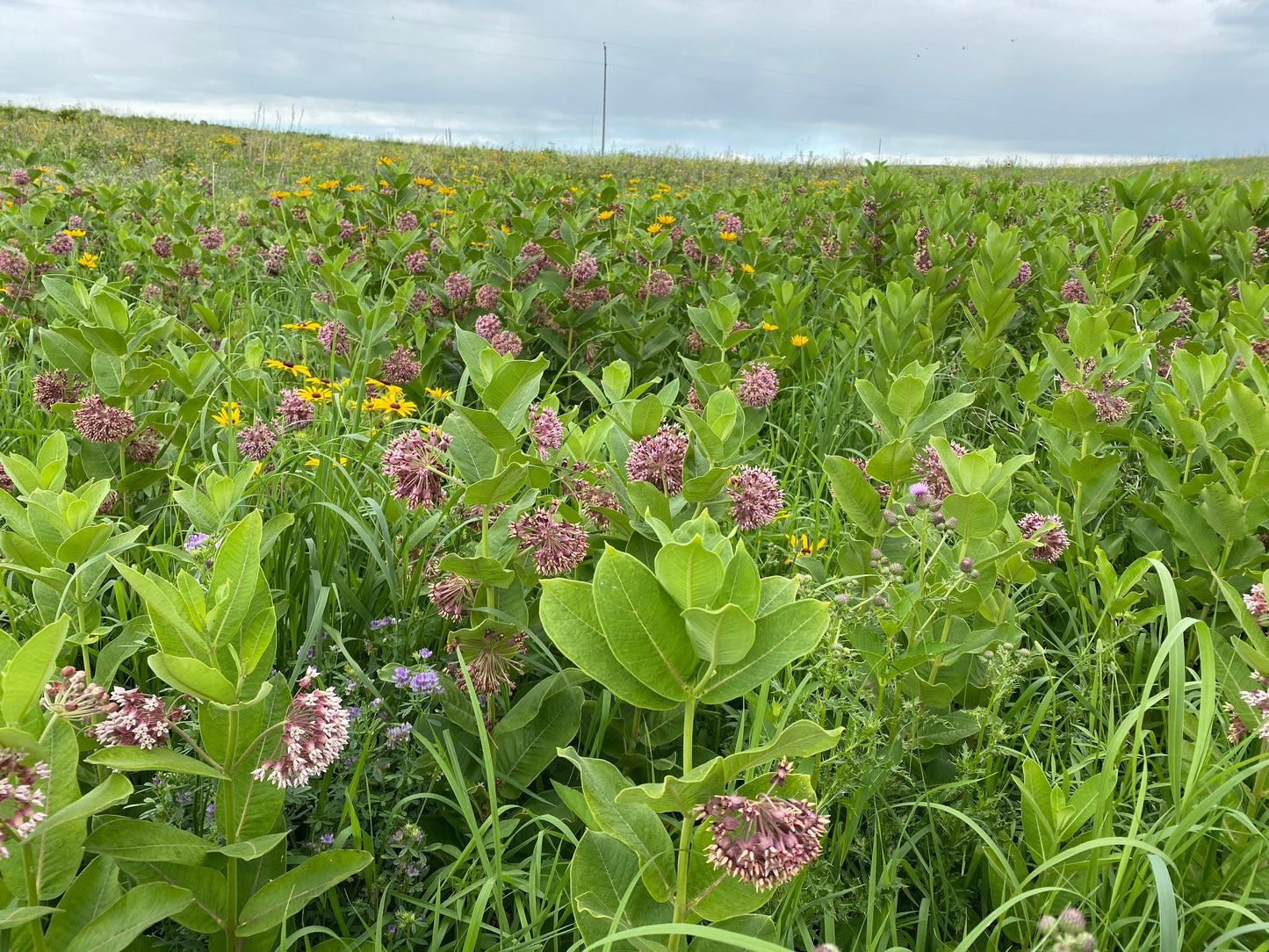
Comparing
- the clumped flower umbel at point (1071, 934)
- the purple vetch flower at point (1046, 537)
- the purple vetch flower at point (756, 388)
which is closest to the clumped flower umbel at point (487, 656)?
the clumped flower umbel at point (1071, 934)

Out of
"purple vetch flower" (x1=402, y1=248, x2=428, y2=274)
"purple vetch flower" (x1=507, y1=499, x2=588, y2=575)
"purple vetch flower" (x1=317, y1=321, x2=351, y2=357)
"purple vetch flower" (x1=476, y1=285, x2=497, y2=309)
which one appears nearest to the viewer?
"purple vetch flower" (x1=507, y1=499, x2=588, y2=575)

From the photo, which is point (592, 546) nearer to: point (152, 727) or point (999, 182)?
point (152, 727)

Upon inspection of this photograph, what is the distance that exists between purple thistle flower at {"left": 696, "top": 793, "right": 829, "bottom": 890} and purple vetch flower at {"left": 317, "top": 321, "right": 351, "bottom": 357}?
3158 millimetres

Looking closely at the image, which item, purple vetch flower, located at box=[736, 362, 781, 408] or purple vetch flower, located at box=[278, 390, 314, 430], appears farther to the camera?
purple vetch flower, located at box=[736, 362, 781, 408]

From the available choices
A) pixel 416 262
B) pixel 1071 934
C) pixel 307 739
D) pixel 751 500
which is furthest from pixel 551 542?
pixel 416 262

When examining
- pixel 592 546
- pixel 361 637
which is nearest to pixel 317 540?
pixel 361 637

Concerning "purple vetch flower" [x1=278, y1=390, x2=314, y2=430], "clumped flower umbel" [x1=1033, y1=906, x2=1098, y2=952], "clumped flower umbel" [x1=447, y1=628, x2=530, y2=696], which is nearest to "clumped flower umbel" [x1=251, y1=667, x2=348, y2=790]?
"clumped flower umbel" [x1=447, y1=628, x2=530, y2=696]

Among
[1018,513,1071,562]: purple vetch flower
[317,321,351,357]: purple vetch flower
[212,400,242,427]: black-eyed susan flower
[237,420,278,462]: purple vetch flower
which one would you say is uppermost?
[317,321,351,357]: purple vetch flower

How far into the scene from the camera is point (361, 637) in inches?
88.7

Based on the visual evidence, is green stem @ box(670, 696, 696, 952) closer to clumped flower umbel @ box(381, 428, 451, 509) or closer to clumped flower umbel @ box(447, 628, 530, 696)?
clumped flower umbel @ box(447, 628, 530, 696)

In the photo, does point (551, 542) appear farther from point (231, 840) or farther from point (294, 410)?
point (294, 410)

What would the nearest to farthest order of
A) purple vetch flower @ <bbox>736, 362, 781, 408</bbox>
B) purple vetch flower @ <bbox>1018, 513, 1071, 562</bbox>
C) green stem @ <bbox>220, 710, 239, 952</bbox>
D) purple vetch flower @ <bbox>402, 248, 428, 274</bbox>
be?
1. green stem @ <bbox>220, 710, 239, 952</bbox>
2. purple vetch flower @ <bbox>1018, 513, 1071, 562</bbox>
3. purple vetch flower @ <bbox>736, 362, 781, 408</bbox>
4. purple vetch flower @ <bbox>402, 248, 428, 274</bbox>

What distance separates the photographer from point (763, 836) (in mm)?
1013

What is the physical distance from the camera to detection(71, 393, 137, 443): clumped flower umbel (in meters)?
2.42
